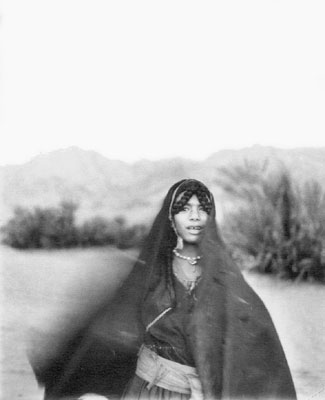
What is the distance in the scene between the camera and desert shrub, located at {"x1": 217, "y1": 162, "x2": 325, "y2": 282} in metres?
3.10

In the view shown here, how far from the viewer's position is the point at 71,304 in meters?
3.03

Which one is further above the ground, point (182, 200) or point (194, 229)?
point (182, 200)

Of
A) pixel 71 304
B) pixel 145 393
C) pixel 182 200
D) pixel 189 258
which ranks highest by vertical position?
pixel 182 200

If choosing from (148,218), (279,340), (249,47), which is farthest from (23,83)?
(279,340)

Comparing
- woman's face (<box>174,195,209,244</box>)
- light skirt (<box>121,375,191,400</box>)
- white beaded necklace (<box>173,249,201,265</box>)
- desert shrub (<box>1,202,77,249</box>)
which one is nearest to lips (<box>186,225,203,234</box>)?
woman's face (<box>174,195,209,244</box>)

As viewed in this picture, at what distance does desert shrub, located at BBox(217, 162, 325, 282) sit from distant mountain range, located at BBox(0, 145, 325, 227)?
0.27ft

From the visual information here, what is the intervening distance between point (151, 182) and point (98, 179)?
220mm

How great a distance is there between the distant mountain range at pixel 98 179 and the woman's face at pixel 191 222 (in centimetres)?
12

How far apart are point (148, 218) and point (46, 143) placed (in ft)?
1.74

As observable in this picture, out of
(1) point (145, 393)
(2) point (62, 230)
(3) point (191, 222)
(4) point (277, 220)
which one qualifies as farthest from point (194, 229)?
(1) point (145, 393)

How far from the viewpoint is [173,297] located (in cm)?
296

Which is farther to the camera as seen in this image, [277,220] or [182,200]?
[277,220]

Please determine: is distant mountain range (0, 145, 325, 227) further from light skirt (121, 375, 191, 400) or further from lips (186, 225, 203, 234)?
light skirt (121, 375, 191, 400)

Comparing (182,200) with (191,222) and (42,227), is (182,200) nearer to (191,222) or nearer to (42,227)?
(191,222)
